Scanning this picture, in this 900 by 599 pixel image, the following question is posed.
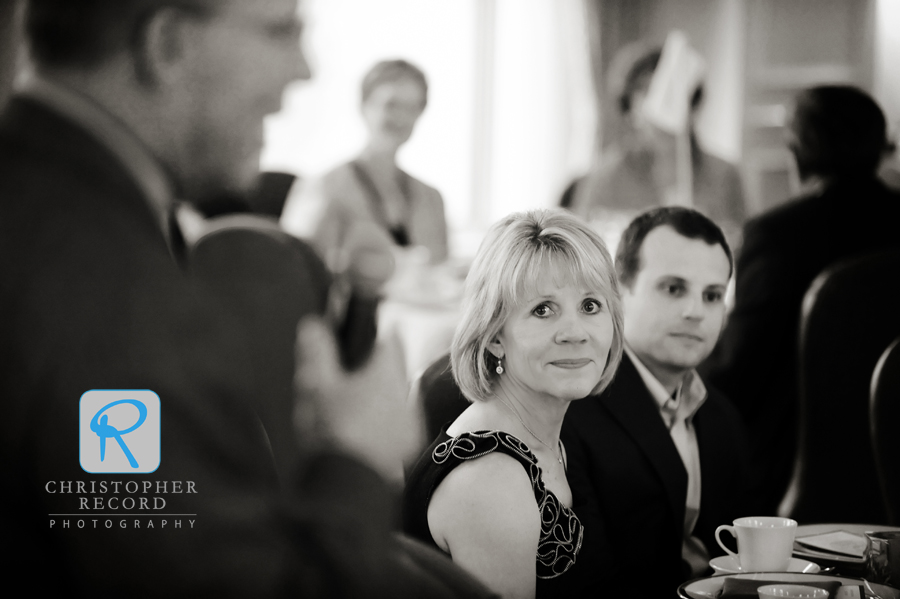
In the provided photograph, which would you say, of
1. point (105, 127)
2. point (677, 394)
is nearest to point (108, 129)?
point (105, 127)

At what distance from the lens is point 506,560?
1.21 metres

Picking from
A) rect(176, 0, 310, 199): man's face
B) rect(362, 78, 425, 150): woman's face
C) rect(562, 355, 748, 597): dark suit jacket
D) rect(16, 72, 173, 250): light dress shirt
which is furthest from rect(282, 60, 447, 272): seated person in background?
rect(562, 355, 748, 597): dark suit jacket

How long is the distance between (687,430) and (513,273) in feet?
1.75

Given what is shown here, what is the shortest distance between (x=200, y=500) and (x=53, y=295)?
0.40 meters

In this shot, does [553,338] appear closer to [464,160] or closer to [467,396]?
[467,396]

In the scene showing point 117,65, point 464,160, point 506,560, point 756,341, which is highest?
point 117,65

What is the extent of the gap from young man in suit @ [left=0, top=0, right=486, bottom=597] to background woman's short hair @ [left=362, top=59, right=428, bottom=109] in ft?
0.66

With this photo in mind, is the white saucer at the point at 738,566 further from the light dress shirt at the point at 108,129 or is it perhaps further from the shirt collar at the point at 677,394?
the light dress shirt at the point at 108,129

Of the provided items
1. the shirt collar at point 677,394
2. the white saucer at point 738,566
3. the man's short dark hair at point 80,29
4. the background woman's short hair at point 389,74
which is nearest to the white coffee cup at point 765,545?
the white saucer at point 738,566

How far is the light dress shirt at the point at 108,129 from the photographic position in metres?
1.42

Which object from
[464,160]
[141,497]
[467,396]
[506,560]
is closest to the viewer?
[506,560]

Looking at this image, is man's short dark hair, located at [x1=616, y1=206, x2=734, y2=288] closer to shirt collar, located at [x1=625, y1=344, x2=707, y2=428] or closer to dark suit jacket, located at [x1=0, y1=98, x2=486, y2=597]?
Result: shirt collar, located at [x1=625, y1=344, x2=707, y2=428]

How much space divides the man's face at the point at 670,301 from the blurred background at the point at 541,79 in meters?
0.35

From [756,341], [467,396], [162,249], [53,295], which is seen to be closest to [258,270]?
[162,249]
